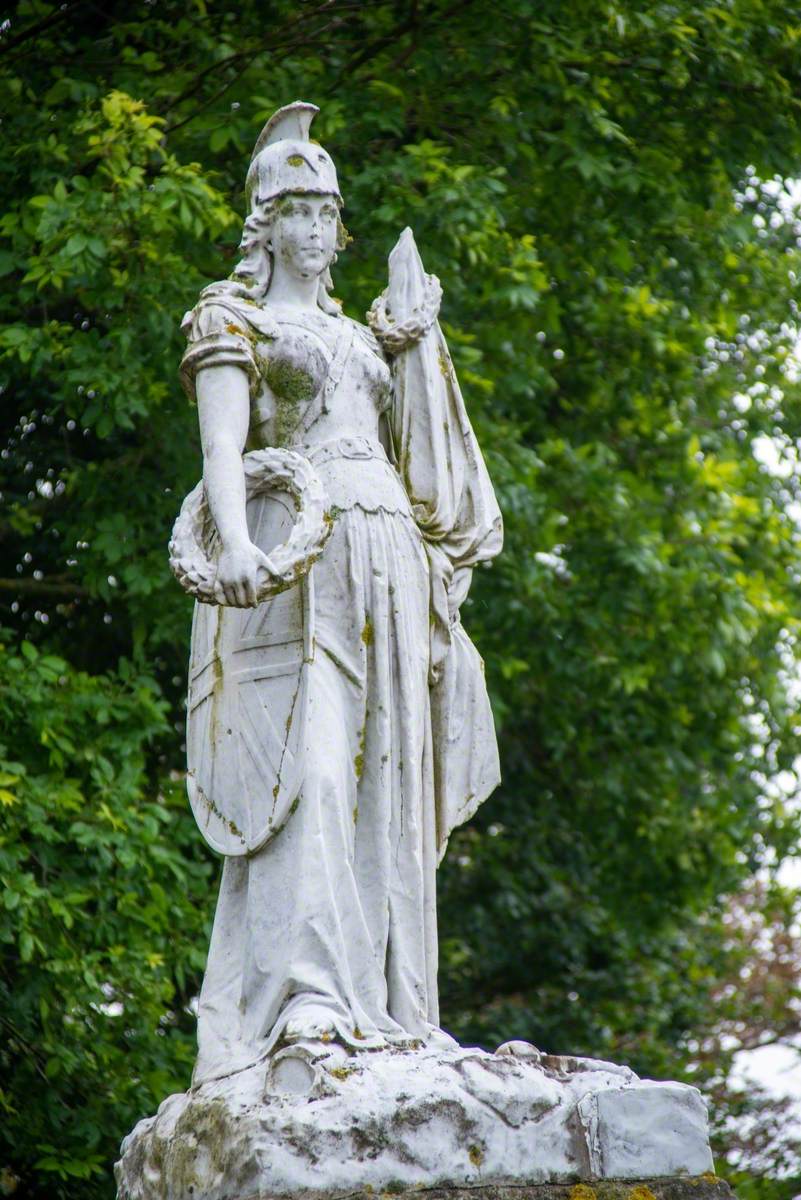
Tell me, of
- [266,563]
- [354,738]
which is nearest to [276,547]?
[266,563]

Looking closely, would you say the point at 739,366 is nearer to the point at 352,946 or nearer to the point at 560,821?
the point at 560,821

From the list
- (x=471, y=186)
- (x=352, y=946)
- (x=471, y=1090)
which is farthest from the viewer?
(x=471, y=186)

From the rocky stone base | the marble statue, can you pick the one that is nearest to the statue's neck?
the marble statue

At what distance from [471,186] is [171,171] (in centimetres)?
175

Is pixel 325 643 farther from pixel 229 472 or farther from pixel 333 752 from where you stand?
pixel 229 472

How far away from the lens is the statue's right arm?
6492 millimetres

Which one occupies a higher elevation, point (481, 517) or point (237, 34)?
point (237, 34)

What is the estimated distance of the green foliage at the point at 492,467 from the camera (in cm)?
1139

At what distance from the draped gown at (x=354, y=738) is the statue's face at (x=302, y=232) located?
0.53 ft

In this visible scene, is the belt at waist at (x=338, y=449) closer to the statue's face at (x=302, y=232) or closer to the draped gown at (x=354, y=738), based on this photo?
the draped gown at (x=354, y=738)

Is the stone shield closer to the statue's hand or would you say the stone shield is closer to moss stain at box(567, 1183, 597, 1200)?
the statue's hand

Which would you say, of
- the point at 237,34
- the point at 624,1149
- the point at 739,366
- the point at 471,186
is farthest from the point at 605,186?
the point at 624,1149

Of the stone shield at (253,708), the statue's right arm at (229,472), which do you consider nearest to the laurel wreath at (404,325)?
the statue's right arm at (229,472)

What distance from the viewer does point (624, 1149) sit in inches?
245
